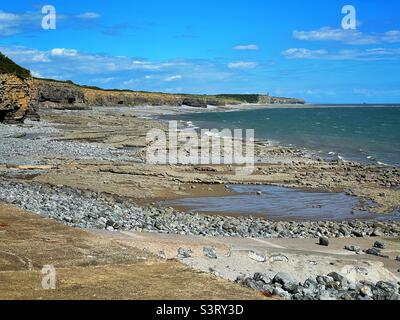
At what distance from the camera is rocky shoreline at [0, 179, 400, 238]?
12.6m

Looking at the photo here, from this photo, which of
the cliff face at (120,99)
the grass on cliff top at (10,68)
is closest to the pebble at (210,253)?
the grass on cliff top at (10,68)

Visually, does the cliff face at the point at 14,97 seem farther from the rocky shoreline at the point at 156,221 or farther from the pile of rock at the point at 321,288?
the pile of rock at the point at 321,288

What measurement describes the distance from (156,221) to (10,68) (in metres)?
37.8

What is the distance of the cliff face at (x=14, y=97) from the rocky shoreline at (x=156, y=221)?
27.4 m

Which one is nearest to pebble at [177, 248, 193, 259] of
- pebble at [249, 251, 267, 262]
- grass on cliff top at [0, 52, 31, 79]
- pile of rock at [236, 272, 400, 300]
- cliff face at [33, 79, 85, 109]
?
pebble at [249, 251, 267, 262]

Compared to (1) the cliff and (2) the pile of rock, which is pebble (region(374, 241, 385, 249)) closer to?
(2) the pile of rock

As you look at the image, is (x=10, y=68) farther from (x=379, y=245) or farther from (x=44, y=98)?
(x=44, y=98)

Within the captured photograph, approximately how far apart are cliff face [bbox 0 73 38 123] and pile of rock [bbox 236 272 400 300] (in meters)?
38.4

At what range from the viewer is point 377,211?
18172 mm

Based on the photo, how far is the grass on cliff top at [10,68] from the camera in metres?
Result: 44.2

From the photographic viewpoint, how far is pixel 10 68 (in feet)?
152

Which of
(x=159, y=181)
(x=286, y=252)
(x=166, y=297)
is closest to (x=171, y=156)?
(x=159, y=181)

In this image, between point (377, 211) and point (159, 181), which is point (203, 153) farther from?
point (377, 211)

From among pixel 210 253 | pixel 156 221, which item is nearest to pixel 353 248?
pixel 210 253
